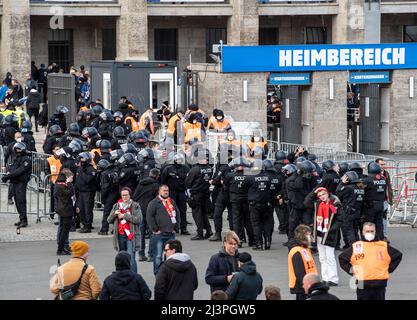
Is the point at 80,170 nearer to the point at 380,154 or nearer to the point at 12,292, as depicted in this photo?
the point at 12,292

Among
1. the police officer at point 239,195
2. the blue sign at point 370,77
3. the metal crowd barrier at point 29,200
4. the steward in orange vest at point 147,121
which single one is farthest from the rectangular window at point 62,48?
the police officer at point 239,195

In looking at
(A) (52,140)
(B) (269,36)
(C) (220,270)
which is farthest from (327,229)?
(B) (269,36)

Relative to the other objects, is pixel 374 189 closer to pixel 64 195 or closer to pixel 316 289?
pixel 64 195

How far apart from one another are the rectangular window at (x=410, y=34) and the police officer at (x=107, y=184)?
111 ft

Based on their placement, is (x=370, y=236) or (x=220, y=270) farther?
(x=370, y=236)

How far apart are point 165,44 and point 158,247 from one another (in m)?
34.7

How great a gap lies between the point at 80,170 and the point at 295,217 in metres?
4.57

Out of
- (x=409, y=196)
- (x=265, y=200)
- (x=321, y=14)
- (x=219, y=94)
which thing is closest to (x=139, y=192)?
(x=265, y=200)

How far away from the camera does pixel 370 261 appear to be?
15.6 metres

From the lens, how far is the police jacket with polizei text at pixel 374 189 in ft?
70.4

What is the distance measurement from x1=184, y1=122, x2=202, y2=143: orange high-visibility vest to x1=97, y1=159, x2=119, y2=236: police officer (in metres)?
4.93

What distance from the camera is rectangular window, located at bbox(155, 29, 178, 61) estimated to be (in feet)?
175

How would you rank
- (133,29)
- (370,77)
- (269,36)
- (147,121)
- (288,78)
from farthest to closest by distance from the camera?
(269,36), (133,29), (370,77), (288,78), (147,121)
